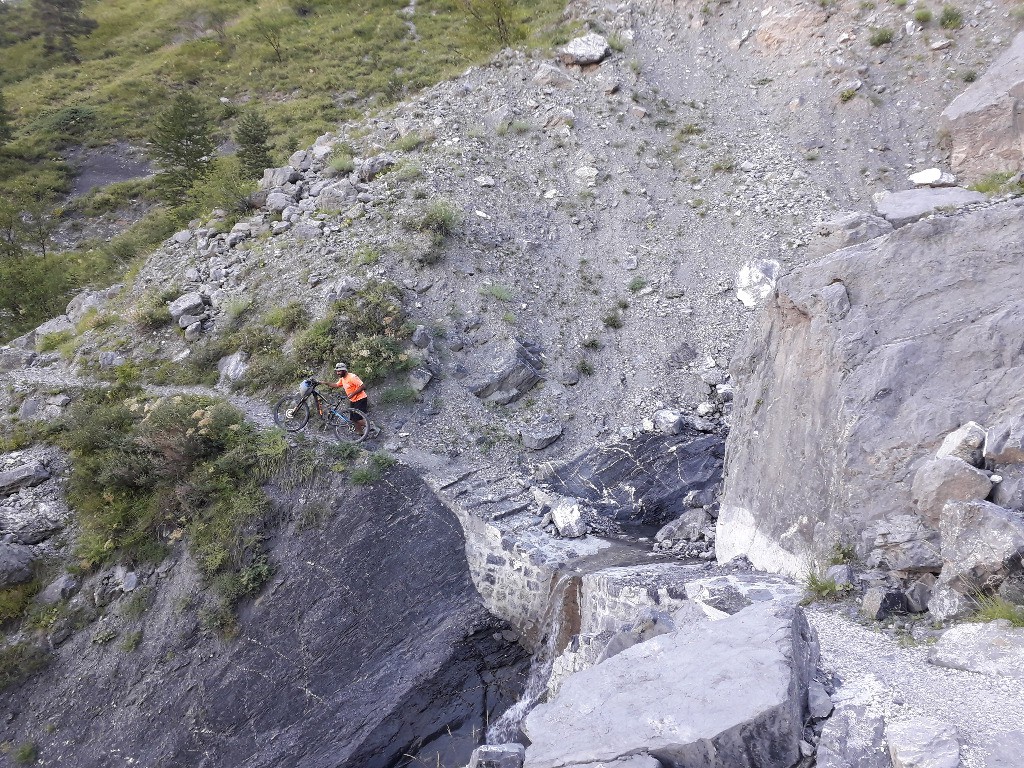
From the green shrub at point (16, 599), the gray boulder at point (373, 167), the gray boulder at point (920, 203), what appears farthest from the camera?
the gray boulder at point (373, 167)

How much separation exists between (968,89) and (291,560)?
65.9ft

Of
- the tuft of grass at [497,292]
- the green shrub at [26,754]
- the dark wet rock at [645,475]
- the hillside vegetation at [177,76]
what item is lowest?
the green shrub at [26,754]

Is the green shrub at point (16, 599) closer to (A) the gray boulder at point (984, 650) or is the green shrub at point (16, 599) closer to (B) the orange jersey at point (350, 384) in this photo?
(B) the orange jersey at point (350, 384)

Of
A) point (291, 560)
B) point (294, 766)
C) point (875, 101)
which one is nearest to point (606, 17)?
point (875, 101)

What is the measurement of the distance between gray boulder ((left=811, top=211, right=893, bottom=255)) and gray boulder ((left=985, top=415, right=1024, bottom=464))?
143 inches

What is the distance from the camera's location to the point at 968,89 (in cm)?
1565

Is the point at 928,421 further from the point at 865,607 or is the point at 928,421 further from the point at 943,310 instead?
the point at 865,607

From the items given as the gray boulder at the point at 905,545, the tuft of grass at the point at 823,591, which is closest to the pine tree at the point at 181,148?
the tuft of grass at the point at 823,591

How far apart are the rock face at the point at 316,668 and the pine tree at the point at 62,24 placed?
4430 centimetres

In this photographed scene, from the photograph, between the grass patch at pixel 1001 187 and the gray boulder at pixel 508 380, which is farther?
the gray boulder at pixel 508 380

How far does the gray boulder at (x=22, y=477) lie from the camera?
39.2 ft

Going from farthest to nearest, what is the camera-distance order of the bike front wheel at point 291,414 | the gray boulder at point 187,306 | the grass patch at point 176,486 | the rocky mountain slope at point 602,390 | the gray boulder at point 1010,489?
1. the gray boulder at point 187,306
2. the bike front wheel at point 291,414
3. the grass patch at point 176,486
4. the rocky mountain slope at point 602,390
5. the gray boulder at point 1010,489

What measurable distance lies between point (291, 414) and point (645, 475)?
7386 mm

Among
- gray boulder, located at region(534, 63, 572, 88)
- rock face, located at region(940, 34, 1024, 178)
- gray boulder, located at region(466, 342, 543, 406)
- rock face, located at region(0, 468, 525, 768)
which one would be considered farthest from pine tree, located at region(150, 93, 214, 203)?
rock face, located at region(940, 34, 1024, 178)
